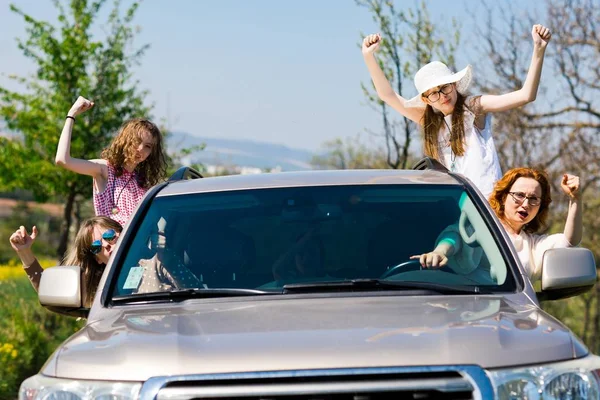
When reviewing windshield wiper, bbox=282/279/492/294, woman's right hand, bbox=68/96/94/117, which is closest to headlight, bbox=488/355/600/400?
windshield wiper, bbox=282/279/492/294

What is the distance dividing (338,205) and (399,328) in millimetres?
1523

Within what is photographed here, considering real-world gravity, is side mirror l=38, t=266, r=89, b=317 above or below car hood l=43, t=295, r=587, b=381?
above

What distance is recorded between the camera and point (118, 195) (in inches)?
282

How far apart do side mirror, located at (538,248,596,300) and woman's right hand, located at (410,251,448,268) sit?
0.40 m

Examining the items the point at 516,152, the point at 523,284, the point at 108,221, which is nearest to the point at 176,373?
the point at 523,284

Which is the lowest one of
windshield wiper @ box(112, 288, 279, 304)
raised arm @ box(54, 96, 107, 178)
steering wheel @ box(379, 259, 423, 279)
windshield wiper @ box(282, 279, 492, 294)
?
windshield wiper @ box(112, 288, 279, 304)

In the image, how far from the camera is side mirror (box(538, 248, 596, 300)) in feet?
15.0

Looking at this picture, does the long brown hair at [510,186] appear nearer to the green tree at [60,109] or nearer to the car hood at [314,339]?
the car hood at [314,339]

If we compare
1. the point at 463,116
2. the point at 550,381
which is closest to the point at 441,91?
the point at 463,116

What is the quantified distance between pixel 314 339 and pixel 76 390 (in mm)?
750

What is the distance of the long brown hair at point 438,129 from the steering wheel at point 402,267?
A: 2.07 meters

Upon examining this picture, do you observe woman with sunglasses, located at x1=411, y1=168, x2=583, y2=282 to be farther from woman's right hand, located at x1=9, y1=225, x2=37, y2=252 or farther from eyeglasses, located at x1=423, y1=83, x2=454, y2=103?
woman's right hand, located at x1=9, y1=225, x2=37, y2=252

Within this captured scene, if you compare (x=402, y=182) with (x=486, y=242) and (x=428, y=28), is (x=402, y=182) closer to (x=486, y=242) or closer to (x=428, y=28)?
(x=486, y=242)

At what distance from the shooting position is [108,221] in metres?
6.39
